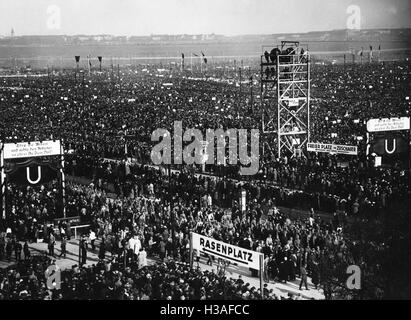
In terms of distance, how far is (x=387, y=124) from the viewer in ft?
95.8

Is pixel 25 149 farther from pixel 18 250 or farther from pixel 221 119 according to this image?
pixel 221 119

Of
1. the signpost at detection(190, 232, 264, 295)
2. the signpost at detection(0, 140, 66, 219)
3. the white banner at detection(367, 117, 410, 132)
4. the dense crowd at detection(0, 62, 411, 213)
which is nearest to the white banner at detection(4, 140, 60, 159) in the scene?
the signpost at detection(0, 140, 66, 219)

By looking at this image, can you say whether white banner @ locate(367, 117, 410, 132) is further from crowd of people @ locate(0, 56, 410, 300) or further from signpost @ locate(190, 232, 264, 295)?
signpost @ locate(190, 232, 264, 295)

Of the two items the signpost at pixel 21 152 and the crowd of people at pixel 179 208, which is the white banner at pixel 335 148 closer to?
the crowd of people at pixel 179 208

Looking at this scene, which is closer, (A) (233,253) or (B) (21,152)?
(A) (233,253)

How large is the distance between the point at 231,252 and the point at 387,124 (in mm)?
15973

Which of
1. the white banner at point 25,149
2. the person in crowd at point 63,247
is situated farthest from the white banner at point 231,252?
the white banner at point 25,149

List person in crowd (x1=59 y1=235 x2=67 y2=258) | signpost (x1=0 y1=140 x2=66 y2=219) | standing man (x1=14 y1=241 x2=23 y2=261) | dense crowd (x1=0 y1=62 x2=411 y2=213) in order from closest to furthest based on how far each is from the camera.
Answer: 1. standing man (x1=14 y1=241 x2=23 y2=261)
2. person in crowd (x1=59 y1=235 x2=67 y2=258)
3. signpost (x1=0 y1=140 x2=66 y2=219)
4. dense crowd (x1=0 y1=62 x2=411 y2=213)

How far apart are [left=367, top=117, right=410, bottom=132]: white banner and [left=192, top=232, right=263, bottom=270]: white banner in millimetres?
14445

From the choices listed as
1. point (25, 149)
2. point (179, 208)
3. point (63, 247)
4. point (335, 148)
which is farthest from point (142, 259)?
point (335, 148)

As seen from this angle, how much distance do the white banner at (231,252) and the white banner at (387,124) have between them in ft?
47.4

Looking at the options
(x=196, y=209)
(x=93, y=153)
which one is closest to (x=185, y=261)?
(x=196, y=209)

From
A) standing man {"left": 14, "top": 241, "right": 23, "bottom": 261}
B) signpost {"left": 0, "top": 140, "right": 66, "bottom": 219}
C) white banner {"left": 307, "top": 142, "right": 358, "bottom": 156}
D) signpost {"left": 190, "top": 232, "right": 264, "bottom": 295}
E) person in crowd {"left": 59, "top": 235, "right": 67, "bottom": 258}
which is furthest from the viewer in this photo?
white banner {"left": 307, "top": 142, "right": 358, "bottom": 156}

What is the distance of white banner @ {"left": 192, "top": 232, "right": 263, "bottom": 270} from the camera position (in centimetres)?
1556
